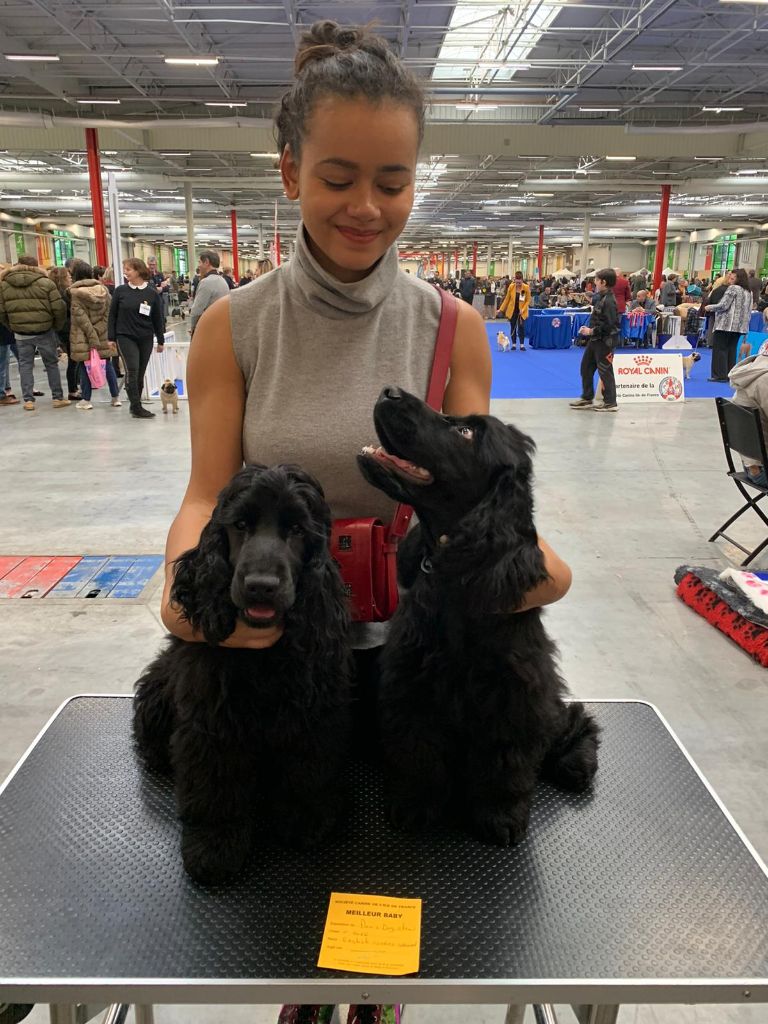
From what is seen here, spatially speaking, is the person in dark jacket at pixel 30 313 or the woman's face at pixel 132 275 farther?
the person in dark jacket at pixel 30 313

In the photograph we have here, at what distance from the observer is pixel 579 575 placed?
4637mm

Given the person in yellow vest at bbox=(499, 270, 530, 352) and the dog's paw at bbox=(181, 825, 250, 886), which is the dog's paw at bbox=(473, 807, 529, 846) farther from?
the person in yellow vest at bbox=(499, 270, 530, 352)

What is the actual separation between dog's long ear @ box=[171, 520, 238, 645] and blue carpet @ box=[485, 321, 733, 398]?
8.10 m

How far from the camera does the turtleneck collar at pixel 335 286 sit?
4.51 feet

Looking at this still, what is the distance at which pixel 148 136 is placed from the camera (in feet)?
57.3

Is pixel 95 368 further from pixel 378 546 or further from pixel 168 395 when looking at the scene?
pixel 378 546

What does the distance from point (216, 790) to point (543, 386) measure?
1153 centimetres

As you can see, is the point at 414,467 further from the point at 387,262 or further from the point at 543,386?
the point at 543,386

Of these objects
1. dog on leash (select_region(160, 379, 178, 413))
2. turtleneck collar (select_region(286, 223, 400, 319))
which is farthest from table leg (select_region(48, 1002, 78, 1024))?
dog on leash (select_region(160, 379, 178, 413))

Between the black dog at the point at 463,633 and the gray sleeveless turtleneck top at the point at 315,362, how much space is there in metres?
0.16

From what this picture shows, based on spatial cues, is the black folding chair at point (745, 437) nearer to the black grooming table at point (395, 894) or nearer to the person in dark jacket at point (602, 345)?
the black grooming table at point (395, 894)

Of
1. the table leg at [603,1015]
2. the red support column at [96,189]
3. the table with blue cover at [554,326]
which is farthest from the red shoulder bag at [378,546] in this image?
the table with blue cover at [554,326]

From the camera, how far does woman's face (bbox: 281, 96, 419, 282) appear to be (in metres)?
1.15

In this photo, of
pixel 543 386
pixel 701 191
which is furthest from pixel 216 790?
pixel 701 191
